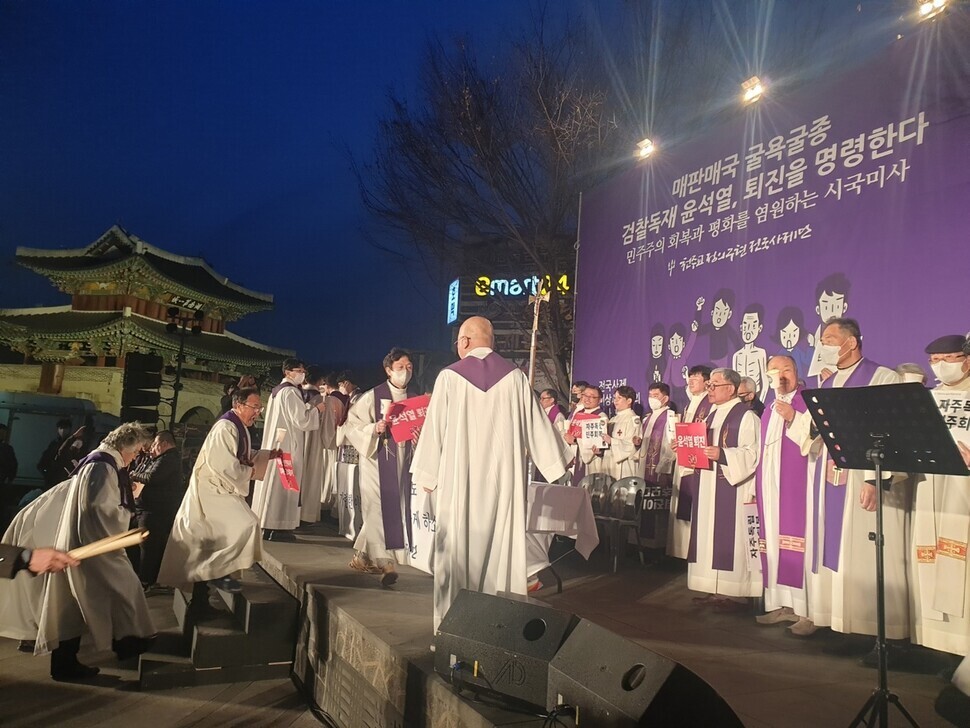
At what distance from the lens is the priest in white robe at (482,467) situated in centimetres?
412

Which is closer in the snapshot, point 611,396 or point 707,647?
point 707,647

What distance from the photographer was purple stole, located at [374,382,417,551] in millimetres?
6121

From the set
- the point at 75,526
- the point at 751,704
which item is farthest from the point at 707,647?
the point at 75,526

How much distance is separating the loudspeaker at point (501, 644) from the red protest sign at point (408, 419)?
2691 mm

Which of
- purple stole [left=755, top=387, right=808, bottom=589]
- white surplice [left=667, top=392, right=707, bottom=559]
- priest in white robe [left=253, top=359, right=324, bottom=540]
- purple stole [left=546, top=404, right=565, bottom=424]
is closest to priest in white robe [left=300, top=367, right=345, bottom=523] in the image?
priest in white robe [left=253, top=359, right=324, bottom=540]

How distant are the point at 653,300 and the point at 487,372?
608 cm

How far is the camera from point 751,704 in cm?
330

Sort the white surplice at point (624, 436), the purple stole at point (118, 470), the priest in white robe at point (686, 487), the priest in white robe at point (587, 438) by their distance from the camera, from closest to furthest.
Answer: the purple stole at point (118, 470) < the priest in white robe at point (686, 487) < the priest in white robe at point (587, 438) < the white surplice at point (624, 436)

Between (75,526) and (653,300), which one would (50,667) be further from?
(653,300)

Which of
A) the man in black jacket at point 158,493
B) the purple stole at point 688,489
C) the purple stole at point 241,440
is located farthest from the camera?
the purple stole at point 688,489

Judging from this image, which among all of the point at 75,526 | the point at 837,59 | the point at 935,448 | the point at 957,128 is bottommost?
the point at 75,526

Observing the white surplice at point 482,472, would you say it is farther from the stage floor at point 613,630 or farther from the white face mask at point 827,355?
the white face mask at point 827,355

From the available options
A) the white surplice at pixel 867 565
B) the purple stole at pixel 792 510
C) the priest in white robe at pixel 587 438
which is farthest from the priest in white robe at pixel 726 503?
the priest in white robe at pixel 587 438

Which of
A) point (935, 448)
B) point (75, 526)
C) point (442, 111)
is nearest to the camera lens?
point (935, 448)
